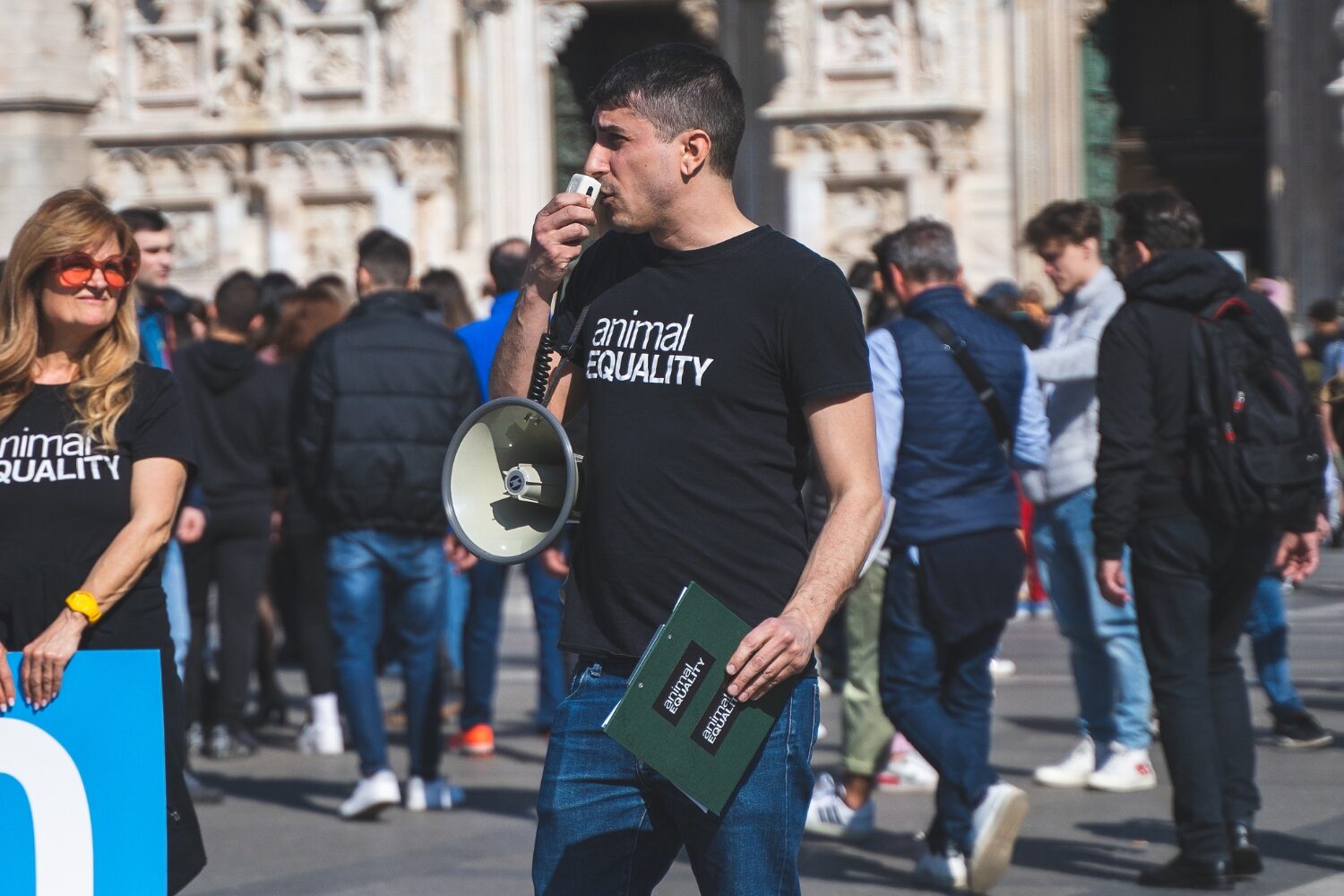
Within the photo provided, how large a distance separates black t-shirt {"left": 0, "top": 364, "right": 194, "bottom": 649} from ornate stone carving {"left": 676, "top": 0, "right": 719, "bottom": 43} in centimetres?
1491

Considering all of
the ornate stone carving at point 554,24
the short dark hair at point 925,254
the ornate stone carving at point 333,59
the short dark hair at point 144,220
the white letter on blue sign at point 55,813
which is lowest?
the white letter on blue sign at point 55,813

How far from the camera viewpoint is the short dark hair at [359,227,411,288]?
812 centimetres

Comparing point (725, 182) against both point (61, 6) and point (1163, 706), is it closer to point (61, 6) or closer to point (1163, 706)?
point (1163, 706)

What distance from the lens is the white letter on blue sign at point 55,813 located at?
4125 millimetres

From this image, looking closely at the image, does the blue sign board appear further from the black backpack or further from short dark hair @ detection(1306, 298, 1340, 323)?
short dark hair @ detection(1306, 298, 1340, 323)

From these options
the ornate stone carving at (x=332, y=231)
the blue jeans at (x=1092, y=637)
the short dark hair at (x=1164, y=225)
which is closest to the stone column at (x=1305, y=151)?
the ornate stone carving at (x=332, y=231)

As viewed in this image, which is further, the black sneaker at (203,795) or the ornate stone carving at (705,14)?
the ornate stone carving at (705,14)

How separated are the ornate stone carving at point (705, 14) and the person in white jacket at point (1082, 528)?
11216 millimetres

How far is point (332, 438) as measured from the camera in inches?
314

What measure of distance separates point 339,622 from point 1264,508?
3.36 metres

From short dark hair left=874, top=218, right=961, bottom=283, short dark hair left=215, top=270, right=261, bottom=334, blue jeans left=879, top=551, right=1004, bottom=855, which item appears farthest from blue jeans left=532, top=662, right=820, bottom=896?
short dark hair left=215, top=270, right=261, bottom=334

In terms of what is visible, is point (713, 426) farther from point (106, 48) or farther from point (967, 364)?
point (106, 48)

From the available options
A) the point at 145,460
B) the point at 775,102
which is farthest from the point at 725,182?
the point at 775,102

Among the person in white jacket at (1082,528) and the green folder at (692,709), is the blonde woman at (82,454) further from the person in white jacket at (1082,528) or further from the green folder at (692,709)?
the person in white jacket at (1082,528)
